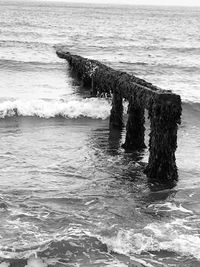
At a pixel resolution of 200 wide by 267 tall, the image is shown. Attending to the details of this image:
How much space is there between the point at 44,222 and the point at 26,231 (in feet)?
1.47

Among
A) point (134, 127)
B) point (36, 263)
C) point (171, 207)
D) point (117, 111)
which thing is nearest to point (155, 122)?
point (171, 207)

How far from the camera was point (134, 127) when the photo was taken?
495 inches

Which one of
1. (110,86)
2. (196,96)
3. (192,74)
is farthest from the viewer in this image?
(192,74)

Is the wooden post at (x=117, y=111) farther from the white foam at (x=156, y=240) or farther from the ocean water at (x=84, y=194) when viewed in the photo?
the white foam at (x=156, y=240)

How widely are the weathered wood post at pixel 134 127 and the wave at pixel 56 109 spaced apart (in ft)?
15.5

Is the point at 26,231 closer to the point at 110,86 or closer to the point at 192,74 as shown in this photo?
the point at 110,86

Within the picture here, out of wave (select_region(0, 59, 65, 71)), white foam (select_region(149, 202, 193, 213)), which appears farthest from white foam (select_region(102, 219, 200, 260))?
wave (select_region(0, 59, 65, 71))

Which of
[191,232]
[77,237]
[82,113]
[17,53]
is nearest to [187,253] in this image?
[191,232]

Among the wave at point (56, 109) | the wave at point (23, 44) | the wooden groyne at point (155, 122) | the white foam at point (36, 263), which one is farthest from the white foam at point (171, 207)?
the wave at point (23, 44)

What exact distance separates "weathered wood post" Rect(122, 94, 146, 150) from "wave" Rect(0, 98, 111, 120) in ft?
15.5

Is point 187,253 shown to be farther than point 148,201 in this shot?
→ No

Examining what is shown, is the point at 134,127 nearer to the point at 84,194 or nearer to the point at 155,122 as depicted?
the point at 155,122

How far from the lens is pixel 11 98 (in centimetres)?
2047

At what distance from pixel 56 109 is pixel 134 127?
600 cm
